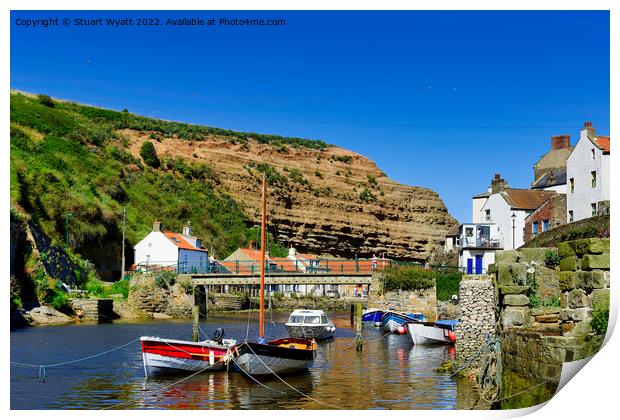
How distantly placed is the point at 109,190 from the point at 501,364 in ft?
196

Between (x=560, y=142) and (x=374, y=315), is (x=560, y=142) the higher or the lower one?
the higher one

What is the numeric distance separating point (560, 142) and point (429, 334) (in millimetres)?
27557

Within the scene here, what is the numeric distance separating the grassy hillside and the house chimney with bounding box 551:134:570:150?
33352 mm

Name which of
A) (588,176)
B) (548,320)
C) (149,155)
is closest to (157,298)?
(588,176)

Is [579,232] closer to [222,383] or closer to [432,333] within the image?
[432,333]

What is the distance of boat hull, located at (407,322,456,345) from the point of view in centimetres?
3209

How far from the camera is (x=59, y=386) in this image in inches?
766

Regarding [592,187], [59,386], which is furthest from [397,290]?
[59,386]

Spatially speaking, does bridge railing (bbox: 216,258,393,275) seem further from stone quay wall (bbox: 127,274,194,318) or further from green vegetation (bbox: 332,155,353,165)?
green vegetation (bbox: 332,155,353,165)

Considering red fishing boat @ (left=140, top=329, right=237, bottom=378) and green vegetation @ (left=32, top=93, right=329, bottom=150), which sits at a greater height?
green vegetation @ (left=32, top=93, right=329, bottom=150)

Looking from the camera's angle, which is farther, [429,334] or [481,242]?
[481,242]

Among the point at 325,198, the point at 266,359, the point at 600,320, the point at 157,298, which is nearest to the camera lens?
the point at 600,320

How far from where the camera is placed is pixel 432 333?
A: 3209 cm

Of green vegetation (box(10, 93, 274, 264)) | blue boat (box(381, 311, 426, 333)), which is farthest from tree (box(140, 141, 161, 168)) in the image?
blue boat (box(381, 311, 426, 333))
